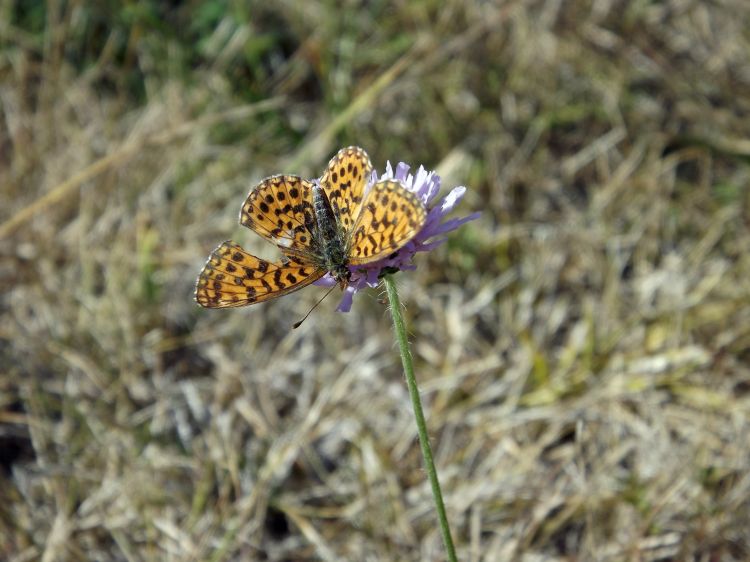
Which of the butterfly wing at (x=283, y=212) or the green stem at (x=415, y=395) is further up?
the butterfly wing at (x=283, y=212)

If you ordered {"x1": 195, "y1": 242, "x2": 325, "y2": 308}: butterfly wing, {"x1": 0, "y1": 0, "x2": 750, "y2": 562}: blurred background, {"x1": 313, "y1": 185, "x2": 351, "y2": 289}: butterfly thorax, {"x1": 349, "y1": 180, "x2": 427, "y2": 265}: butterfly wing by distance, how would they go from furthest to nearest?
{"x1": 0, "y1": 0, "x2": 750, "y2": 562}: blurred background < {"x1": 313, "y1": 185, "x2": 351, "y2": 289}: butterfly thorax < {"x1": 195, "y1": 242, "x2": 325, "y2": 308}: butterfly wing < {"x1": 349, "y1": 180, "x2": 427, "y2": 265}: butterfly wing

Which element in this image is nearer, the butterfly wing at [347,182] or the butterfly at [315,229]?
the butterfly at [315,229]

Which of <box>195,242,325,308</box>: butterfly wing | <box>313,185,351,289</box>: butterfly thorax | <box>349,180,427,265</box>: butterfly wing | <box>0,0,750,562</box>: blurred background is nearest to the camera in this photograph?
<box>349,180,427,265</box>: butterfly wing

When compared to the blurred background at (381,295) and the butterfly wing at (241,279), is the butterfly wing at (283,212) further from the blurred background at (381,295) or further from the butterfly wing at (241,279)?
the blurred background at (381,295)

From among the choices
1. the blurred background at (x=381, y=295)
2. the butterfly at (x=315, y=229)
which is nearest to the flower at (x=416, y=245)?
the butterfly at (x=315, y=229)

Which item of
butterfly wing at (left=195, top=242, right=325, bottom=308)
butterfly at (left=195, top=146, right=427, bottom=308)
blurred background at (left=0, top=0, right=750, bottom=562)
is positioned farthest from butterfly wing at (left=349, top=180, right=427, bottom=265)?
blurred background at (left=0, top=0, right=750, bottom=562)

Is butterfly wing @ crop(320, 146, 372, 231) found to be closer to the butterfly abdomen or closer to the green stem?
the butterfly abdomen

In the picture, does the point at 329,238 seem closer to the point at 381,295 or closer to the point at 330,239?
the point at 330,239

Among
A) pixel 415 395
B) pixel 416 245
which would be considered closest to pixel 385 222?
pixel 416 245

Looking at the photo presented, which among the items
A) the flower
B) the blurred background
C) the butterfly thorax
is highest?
the butterfly thorax
